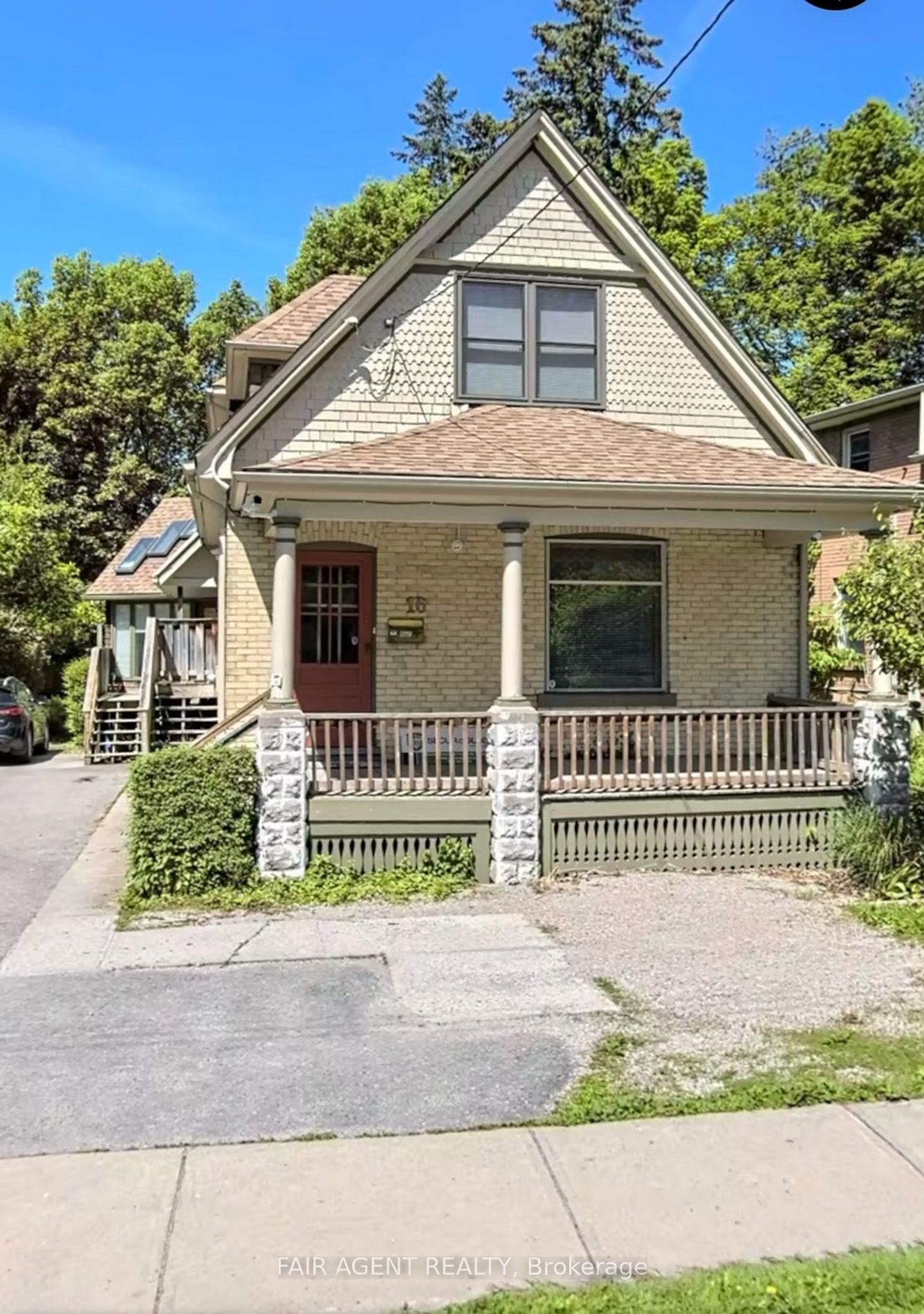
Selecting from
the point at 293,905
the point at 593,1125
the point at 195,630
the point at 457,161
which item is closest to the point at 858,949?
the point at 593,1125

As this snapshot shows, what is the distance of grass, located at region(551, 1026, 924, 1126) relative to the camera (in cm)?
448

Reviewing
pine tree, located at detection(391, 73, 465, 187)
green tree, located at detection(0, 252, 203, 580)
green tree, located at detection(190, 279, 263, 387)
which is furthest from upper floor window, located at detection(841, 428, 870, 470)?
pine tree, located at detection(391, 73, 465, 187)

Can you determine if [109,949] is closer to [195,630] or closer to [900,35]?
[900,35]

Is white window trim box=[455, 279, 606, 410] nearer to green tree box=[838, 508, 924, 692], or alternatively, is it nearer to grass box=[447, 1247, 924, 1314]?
green tree box=[838, 508, 924, 692]

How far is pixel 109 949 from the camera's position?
6969 millimetres

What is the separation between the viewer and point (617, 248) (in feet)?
38.3

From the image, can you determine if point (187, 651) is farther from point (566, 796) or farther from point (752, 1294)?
point (752, 1294)

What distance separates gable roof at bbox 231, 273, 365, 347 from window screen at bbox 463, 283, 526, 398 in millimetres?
1485

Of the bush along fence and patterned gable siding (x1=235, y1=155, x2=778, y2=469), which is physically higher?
patterned gable siding (x1=235, y1=155, x2=778, y2=469)

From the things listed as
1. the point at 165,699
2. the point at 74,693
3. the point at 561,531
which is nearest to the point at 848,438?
the point at 561,531

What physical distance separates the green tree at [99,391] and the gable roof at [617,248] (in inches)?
963

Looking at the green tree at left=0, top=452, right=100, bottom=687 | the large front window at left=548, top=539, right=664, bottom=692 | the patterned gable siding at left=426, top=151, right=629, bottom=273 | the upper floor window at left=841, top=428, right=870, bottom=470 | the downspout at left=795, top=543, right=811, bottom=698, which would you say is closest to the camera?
the patterned gable siding at left=426, top=151, right=629, bottom=273

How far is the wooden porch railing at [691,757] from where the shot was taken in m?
9.27

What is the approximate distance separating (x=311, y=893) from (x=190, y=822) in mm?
1193
